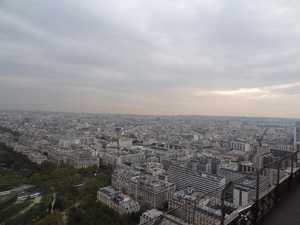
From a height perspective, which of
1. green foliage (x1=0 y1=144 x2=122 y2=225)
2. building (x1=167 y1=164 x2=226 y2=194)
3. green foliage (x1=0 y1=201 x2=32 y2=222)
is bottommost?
green foliage (x1=0 y1=201 x2=32 y2=222)

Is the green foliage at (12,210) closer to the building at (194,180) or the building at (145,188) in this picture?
the building at (145,188)

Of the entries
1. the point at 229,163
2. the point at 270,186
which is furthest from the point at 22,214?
the point at 229,163

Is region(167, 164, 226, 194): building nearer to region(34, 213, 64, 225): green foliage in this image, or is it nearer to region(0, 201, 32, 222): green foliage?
region(34, 213, 64, 225): green foliage

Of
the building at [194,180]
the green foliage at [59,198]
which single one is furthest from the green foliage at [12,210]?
the building at [194,180]

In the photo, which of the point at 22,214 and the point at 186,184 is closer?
the point at 22,214

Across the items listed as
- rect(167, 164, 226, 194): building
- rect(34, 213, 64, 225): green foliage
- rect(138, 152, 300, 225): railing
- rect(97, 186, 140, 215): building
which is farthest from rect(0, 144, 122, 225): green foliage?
rect(138, 152, 300, 225): railing

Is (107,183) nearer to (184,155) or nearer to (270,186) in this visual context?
(184,155)

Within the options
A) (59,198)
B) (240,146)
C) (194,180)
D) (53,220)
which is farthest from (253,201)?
(240,146)

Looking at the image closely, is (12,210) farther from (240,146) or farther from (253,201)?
(240,146)
